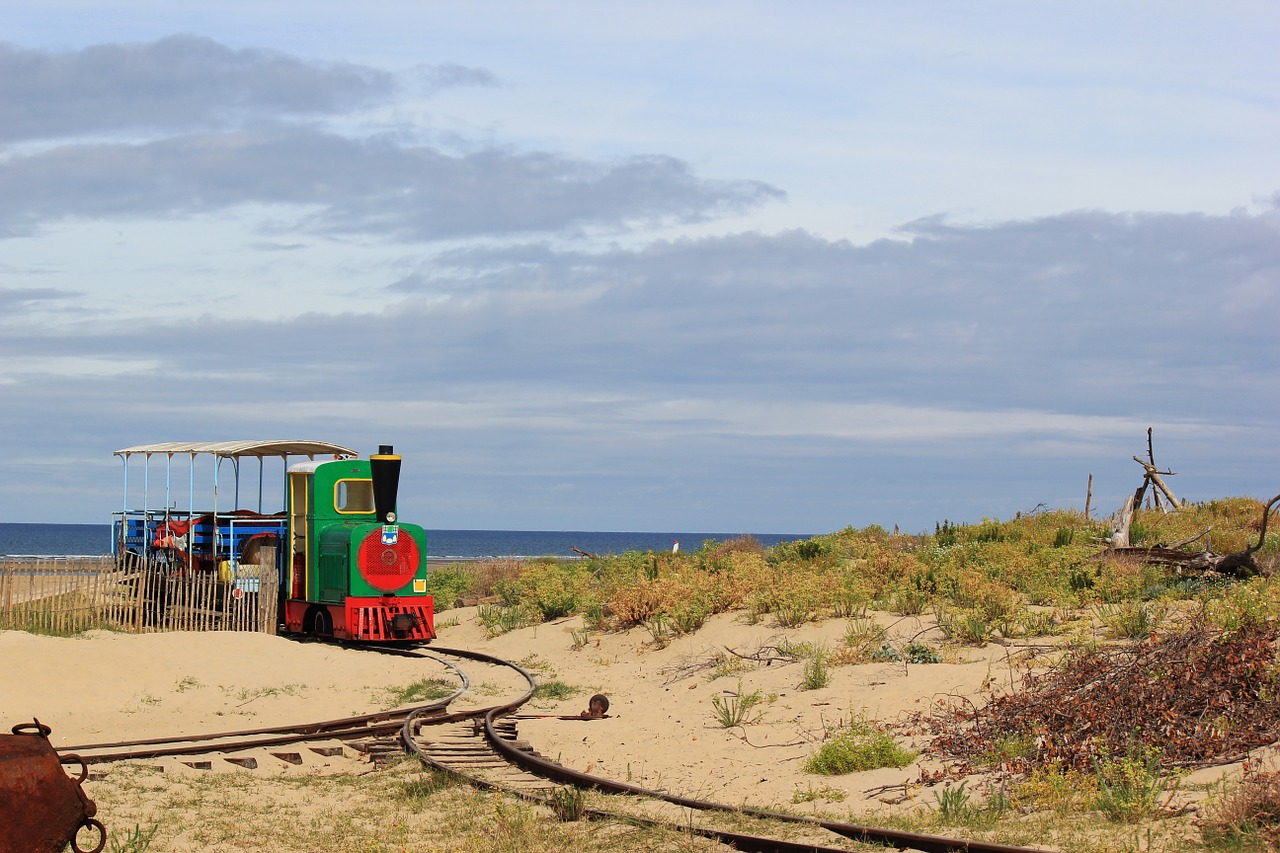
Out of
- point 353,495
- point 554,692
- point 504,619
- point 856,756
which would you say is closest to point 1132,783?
point 856,756

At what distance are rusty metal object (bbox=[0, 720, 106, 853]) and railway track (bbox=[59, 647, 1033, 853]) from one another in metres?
1.83

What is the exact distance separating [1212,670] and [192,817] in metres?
7.66

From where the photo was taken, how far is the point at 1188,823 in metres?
7.17

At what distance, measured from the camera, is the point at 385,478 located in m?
19.3

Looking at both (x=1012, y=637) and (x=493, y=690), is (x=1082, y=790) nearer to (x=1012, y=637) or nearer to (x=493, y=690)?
(x=1012, y=637)

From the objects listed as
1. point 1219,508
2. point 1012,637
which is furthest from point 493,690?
point 1219,508

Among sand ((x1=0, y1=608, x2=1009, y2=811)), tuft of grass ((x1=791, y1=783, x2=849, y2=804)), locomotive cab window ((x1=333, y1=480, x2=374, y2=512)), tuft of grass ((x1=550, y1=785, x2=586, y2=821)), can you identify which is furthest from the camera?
locomotive cab window ((x1=333, y1=480, x2=374, y2=512))

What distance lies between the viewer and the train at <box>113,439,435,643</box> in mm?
19266

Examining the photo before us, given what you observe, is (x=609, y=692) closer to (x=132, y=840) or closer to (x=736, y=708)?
(x=736, y=708)

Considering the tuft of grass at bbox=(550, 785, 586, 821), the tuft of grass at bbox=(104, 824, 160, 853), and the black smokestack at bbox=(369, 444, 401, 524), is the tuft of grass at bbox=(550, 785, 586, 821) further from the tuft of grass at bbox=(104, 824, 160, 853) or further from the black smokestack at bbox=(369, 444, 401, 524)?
the black smokestack at bbox=(369, 444, 401, 524)

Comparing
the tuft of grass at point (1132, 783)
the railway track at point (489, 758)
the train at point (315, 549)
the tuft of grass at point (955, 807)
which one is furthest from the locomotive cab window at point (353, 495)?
the tuft of grass at point (1132, 783)

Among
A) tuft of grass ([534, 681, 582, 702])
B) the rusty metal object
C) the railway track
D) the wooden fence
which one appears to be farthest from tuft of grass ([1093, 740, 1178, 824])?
the wooden fence

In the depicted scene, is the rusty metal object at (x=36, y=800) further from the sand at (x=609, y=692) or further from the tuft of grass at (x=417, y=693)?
the tuft of grass at (x=417, y=693)

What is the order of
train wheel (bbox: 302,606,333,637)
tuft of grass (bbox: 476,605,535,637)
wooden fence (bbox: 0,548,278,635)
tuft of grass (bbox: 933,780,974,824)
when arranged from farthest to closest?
tuft of grass (bbox: 476,605,535,637), train wheel (bbox: 302,606,333,637), wooden fence (bbox: 0,548,278,635), tuft of grass (bbox: 933,780,974,824)
